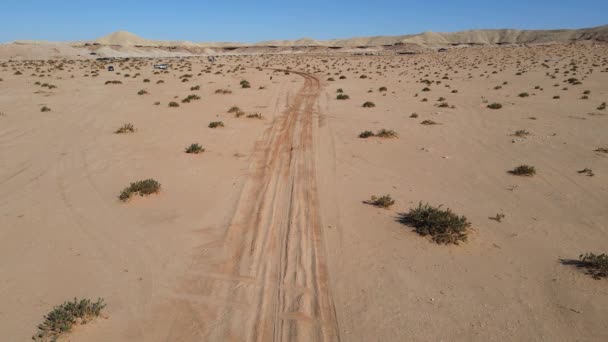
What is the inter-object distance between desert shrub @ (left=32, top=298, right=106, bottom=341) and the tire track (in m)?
1.02

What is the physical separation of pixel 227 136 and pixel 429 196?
25.5 ft

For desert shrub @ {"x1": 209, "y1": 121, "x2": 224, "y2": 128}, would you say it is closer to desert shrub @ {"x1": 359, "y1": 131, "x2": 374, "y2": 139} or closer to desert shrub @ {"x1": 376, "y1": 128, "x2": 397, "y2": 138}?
desert shrub @ {"x1": 359, "y1": 131, "x2": 374, "y2": 139}

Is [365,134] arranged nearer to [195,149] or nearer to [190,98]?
[195,149]

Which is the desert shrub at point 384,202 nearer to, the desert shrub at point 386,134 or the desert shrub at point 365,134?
the desert shrub at point 365,134

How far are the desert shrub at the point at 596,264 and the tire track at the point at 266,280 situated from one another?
3976 mm

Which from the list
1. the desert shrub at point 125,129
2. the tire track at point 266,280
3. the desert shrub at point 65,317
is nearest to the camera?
the desert shrub at point 65,317

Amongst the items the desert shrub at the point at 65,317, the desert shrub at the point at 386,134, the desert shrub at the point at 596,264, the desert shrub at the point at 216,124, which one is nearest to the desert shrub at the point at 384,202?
the desert shrub at the point at 596,264

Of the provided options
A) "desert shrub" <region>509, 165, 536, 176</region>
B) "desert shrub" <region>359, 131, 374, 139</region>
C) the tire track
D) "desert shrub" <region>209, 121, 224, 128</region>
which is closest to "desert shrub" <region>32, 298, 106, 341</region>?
the tire track

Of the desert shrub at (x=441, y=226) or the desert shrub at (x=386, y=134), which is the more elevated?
the desert shrub at (x=386, y=134)

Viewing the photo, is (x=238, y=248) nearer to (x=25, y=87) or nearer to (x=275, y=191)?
(x=275, y=191)

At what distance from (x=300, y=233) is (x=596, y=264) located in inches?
180

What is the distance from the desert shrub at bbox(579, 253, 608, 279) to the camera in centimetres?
513

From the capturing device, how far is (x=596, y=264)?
17.2 feet

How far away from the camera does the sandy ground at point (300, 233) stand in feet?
14.5
